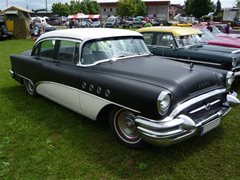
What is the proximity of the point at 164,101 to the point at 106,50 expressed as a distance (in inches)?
65.9

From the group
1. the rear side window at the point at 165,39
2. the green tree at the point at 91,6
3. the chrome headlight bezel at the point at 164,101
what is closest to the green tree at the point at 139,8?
the green tree at the point at 91,6

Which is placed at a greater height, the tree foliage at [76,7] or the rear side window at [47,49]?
the tree foliage at [76,7]

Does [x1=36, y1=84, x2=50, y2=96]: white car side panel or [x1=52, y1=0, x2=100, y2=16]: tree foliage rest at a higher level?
[x1=52, y1=0, x2=100, y2=16]: tree foliage

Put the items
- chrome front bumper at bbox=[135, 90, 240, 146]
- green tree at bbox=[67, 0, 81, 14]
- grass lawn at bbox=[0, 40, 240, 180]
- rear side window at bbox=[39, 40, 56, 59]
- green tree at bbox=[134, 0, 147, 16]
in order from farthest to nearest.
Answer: green tree at bbox=[67, 0, 81, 14], green tree at bbox=[134, 0, 147, 16], rear side window at bbox=[39, 40, 56, 59], grass lawn at bbox=[0, 40, 240, 180], chrome front bumper at bbox=[135, 90, 240, 146]

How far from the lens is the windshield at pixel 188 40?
7.44 m

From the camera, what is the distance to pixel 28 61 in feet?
19.1

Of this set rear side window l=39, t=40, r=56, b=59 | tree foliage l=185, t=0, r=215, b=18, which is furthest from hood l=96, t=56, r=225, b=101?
tree foliage l=185, t=0, r=215, b=18

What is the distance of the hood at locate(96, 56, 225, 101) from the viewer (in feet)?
11.5

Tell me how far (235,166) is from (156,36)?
202 inches

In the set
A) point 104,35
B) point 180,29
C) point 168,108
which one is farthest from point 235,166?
point 180,29

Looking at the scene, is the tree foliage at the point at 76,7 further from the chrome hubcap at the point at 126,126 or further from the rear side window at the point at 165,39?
the chrome hubcap at the point at 126,126

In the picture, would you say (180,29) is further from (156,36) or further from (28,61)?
(28,61)

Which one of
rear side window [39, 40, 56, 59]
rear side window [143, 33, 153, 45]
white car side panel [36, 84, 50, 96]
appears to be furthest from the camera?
rear side window [143, 33, 153, 45]

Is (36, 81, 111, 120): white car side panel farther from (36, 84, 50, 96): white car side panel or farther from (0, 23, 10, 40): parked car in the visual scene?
(0, 23, 10, 40): parked car
